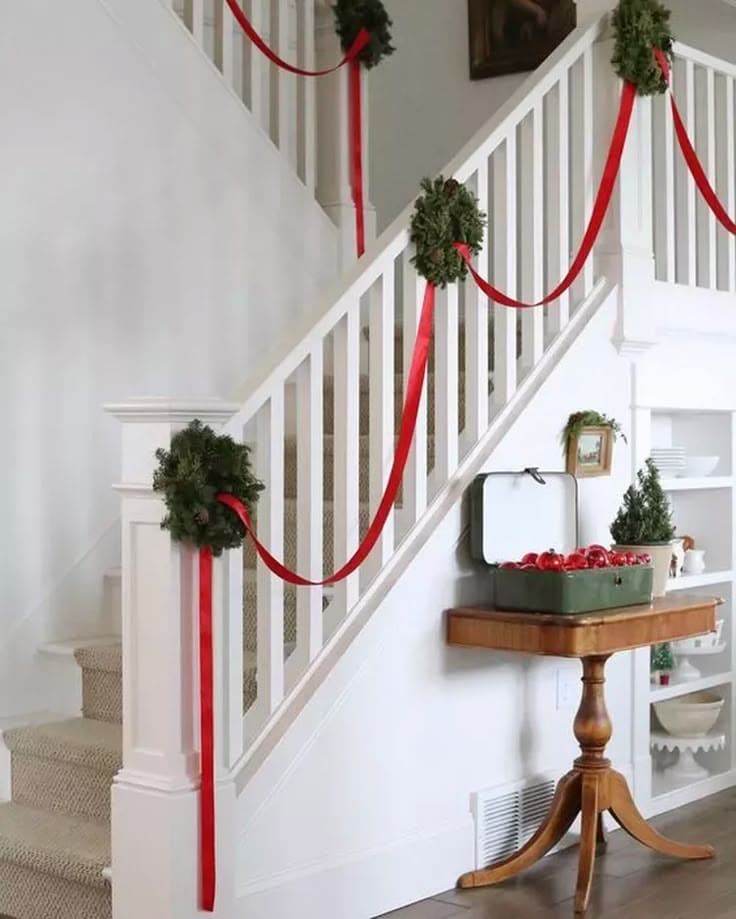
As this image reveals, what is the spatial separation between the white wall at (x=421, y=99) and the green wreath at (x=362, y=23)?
1257mm

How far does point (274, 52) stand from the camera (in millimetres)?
5520

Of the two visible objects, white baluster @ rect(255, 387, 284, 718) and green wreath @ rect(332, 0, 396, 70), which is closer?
white baluster @ rect(255, 387, 284, 718)

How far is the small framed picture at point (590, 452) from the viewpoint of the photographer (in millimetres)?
4656

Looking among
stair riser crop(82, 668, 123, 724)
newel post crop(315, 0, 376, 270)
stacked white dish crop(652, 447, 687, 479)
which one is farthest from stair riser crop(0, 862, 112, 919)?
newel post crop(315, 0, 376, 270)

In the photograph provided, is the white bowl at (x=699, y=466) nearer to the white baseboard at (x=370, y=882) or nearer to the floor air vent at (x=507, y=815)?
the floor air vent at (x=507, y=815)

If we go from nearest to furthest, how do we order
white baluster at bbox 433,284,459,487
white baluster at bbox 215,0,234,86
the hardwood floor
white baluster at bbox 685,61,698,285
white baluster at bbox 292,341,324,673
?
white baluster at bbox 292,341,324,673 → the hardwood floor → white baluster at bbox 433,284,459,487 → white baluster at bbox 685,61,698,285 → white baluster at bbox 215,0,234,86

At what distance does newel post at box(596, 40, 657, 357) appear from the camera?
4.84 metres

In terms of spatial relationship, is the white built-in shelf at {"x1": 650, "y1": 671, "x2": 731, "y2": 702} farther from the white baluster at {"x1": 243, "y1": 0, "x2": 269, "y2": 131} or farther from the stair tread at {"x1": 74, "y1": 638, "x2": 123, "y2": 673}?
the white baluster at {"x1": 243, "y1": 0, "x2": 269, "y2": 131}

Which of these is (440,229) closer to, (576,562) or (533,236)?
(533,236)

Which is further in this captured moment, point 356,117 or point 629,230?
point 356,117

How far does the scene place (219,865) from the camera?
3492 mm

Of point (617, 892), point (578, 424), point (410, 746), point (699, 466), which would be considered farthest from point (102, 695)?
point (699, 466)

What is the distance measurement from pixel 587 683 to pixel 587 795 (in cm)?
30

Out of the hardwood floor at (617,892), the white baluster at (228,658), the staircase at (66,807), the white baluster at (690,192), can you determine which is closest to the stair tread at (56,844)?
the staircase at (66,807)
